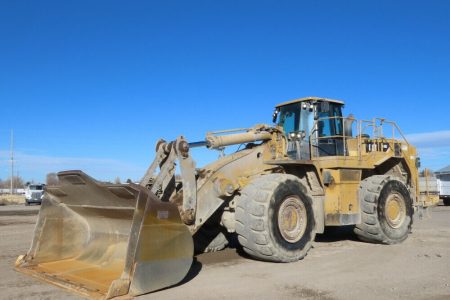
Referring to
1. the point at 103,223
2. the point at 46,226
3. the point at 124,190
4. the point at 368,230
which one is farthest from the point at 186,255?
the point at 368,230

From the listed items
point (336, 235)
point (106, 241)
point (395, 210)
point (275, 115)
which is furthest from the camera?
point (336, 235)

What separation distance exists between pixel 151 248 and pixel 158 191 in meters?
1.81

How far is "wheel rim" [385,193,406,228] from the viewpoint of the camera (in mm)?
11242

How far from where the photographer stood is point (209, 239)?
33.0 feet

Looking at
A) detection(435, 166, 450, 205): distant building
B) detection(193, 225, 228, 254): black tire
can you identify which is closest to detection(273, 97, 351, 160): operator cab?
detection(193, 225, 228, 254): black tire

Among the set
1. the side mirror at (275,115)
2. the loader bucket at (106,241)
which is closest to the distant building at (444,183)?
the side mirror at (275,115)

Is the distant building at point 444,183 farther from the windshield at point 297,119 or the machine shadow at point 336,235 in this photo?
the windshield at point 297,119

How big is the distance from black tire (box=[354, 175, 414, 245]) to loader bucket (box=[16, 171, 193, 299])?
18.0ft

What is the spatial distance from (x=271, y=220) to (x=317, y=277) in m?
1.31

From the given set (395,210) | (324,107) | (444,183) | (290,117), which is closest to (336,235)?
(395,210)

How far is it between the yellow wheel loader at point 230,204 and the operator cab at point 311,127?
0.03 m

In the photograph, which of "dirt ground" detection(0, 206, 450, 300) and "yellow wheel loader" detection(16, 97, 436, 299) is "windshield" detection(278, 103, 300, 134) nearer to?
"yellow wheel loader" detection(16, 97, 436, 299)

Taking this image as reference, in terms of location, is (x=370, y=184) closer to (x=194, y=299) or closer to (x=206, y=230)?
(x=206, y=230)

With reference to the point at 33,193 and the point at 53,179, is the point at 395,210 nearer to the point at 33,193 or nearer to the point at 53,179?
the point at 53,179
